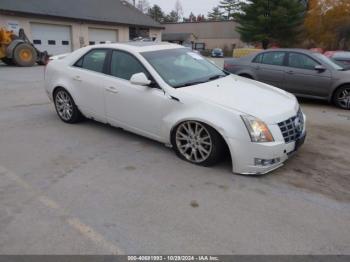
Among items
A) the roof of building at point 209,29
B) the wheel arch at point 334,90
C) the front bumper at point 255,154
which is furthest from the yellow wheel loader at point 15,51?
the roof of building at point 209,29

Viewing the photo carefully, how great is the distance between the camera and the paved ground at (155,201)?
2.82 meters

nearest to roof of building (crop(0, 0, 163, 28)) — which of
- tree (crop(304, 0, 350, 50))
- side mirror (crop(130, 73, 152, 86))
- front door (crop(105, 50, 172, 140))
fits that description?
tree (crop(304, 0, 350, 50))

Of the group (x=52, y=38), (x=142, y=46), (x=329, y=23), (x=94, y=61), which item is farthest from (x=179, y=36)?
(x=142, y=46)

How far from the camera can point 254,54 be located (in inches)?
366

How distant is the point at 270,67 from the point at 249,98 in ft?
16.0

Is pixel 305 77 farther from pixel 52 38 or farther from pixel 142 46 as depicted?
pixel 52 38

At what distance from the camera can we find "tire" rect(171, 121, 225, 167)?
162 inches

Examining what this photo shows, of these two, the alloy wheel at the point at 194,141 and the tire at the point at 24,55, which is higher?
the tire at the point at 24,55

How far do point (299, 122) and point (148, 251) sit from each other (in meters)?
2.75

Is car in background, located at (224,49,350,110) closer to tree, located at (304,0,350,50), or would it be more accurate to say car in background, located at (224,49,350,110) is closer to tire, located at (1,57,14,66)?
tire, located at (1,57,14,66)

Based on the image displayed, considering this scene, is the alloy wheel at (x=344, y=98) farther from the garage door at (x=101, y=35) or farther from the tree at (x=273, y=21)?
the tree at (x=273, y=21)

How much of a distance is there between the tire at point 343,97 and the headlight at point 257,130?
5081 mm

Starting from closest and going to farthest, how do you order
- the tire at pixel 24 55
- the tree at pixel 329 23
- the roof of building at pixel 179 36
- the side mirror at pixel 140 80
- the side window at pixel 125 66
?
the side mirror at pixel 140 80 → the side window at pixel 125 66 → the tire at pixel 24 55 → the tree at pixel 329 23 → the roof of building at pixel 179 36

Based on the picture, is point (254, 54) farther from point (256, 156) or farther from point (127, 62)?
point (256, 156)
